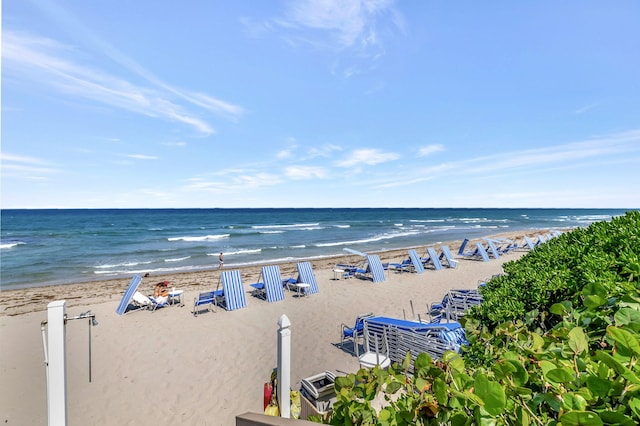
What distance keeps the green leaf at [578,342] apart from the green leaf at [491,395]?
1.16 ft

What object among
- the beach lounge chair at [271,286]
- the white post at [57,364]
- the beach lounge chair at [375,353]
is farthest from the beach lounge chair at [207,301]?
the white post at [57,364]

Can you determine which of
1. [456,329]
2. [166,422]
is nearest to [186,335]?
[166,422]

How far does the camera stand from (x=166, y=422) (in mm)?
4543

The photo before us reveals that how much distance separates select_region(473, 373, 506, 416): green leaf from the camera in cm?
67

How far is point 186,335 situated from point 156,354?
98 cm

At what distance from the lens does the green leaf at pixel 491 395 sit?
0.67m

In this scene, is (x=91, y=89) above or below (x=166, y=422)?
above

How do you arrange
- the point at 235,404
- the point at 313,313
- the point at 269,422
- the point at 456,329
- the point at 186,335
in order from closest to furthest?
the point at 269,422 → the point at 235,404 → the point at 456,329 → the point at 186,335 → the point at 313,313

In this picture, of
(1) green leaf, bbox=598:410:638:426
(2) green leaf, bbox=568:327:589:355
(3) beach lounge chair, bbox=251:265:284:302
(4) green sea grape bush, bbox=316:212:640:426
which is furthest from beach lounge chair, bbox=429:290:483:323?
(1) green leaf, bbox=598:410:638:426

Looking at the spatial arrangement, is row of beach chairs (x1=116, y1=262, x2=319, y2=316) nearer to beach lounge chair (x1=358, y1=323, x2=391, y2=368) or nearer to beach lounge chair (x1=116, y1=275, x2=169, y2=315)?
beach lounge chair (x1=116, y1=275, x2=169, y2=315)

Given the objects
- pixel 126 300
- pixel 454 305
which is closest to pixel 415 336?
pixel 454 305

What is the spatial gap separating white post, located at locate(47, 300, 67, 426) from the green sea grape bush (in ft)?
8.09

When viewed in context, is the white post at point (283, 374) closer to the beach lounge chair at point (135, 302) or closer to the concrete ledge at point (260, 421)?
the concrete ledge at point (260, 421)

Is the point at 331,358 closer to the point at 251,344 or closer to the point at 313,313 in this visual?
the point at 251,344
